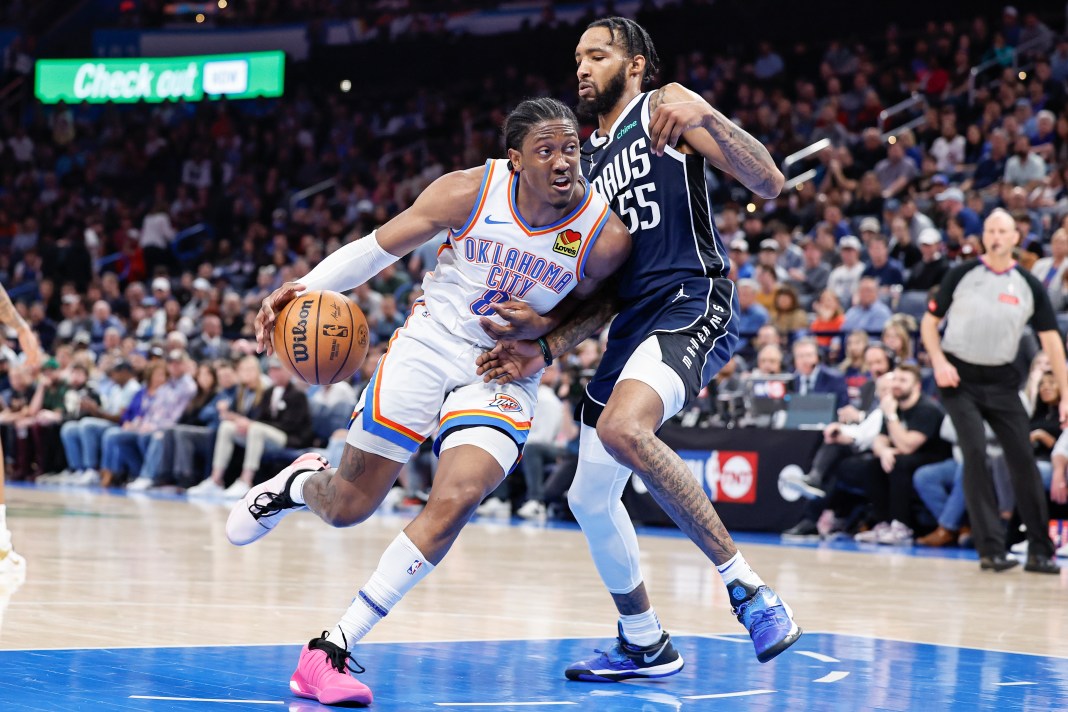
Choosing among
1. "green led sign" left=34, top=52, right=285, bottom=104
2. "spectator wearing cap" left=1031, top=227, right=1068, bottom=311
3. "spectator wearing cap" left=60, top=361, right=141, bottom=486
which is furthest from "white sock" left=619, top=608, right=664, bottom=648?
"green led sign" left=34, top=52, right=285, bottom=104

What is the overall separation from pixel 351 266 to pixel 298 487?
0.87 meters

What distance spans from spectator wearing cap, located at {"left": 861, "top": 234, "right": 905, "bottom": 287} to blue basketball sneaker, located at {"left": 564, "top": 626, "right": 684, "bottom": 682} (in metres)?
8.98

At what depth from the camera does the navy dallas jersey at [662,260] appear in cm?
455

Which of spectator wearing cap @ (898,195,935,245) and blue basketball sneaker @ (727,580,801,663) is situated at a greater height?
spectator wearing cap @ (898,195,935,245)

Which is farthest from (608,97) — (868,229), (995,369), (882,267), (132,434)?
(132,434)

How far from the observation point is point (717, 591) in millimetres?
7289

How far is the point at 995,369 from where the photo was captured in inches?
337

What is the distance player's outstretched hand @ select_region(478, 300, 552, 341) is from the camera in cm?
441

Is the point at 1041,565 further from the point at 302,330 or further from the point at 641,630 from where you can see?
the point at 302,330

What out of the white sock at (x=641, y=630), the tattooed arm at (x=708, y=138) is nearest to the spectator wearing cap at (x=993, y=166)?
the tattooed arm at (x=708, y=138)

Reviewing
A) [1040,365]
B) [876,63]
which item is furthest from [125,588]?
[876,63]

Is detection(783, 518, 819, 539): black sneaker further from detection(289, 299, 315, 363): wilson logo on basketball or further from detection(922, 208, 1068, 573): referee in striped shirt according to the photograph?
detection(289, 299, 315, 363): wilson logo on basketball

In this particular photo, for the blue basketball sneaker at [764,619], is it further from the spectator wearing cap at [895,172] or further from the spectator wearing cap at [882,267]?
the spectator wearing cap at [895,172]

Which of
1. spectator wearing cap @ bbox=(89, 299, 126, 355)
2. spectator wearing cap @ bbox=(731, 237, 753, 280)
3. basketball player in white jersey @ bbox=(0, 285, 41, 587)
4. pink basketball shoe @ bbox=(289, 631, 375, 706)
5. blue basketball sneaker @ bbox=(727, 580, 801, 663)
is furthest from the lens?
spectator wearing cap @ bbox=(89, 299, 126, 355)
